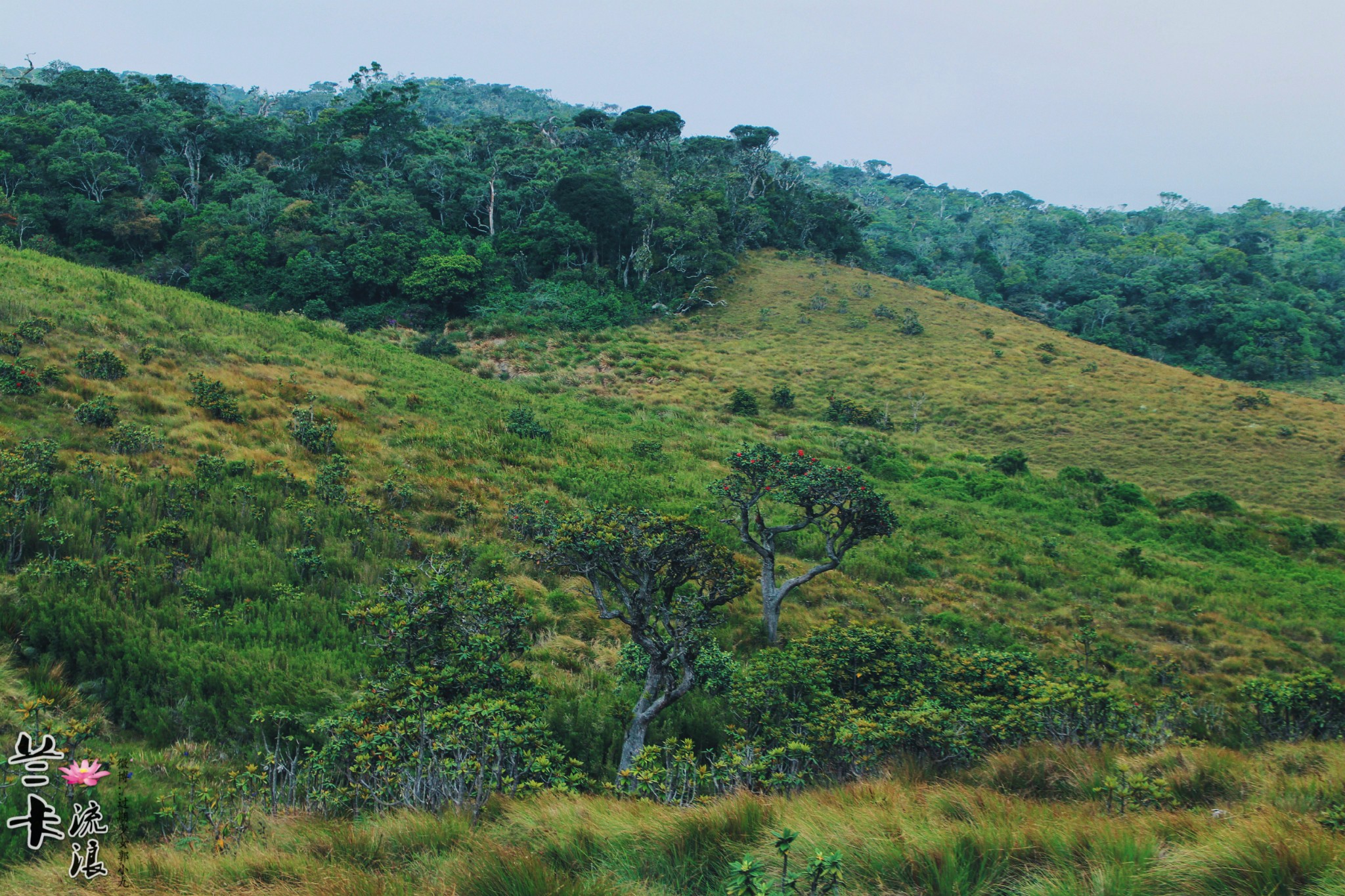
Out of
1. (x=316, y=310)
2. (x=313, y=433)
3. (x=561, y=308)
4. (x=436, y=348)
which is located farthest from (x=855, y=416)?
(x=316, y=310)

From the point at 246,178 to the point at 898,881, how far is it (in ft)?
170

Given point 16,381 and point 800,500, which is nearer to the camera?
point 800,500

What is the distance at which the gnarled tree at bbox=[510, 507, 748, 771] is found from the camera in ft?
22.3

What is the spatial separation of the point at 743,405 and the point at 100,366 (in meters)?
21.6

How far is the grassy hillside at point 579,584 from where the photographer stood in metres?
3.48

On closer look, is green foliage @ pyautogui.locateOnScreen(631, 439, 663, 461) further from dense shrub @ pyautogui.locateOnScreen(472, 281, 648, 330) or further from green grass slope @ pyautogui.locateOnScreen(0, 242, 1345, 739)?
dense shrub @ pyautogui.locateOnScreen(472, 281, 648, 330)

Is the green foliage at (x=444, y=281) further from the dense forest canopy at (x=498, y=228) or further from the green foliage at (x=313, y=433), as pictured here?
the green foliage at (x=313, y=433)

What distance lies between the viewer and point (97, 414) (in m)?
12.5

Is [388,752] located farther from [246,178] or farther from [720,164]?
[720,164]

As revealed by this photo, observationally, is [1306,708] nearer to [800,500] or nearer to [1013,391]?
[800,500]

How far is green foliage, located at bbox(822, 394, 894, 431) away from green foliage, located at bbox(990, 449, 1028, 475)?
18.3 ft

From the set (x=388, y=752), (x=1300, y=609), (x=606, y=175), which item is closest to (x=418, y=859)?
(x=388, y=752)

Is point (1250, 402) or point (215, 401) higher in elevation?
point (1250, 402)

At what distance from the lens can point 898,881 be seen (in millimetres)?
3164
